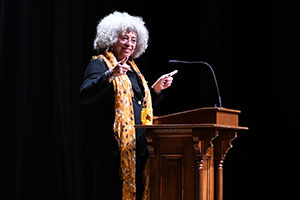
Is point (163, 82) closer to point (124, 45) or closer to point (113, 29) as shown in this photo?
point (124, 45)

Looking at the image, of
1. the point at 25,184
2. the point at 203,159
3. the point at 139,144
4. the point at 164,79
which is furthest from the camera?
the point at 25,184

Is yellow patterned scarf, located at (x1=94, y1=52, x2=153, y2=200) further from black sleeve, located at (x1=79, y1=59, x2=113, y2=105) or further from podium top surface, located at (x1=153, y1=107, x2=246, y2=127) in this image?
podium top surface, located at (x1=153, y1=107, x2=246, y2=127)

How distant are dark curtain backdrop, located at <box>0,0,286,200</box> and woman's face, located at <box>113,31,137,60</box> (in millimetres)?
726

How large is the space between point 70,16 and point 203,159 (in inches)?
70.6

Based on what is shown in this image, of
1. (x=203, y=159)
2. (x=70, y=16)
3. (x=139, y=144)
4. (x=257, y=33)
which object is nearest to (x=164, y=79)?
(x=139, y=144)

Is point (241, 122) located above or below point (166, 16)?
below

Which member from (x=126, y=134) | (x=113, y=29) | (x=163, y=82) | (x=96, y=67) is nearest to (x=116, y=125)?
(x=126, y=134)

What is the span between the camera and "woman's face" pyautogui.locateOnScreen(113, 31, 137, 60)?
3051mm

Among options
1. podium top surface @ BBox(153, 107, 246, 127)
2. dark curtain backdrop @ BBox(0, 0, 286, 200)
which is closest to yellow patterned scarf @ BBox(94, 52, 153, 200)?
podium top surface @ BBox(153, 107, 246, 127)

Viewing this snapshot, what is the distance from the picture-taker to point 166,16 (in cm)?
449

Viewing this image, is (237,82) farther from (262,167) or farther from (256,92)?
(262,167)

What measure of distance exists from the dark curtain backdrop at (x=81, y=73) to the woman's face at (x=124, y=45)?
0.73 metres

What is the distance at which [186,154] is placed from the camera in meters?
→ 2.60

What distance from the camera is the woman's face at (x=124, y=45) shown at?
3.05m
